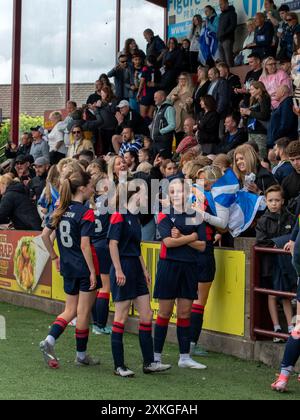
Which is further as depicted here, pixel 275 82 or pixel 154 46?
pixel 154 46

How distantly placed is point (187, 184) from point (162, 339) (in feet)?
4.91

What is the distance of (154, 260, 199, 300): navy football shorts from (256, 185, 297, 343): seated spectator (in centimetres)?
84

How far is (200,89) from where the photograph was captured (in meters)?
15.8

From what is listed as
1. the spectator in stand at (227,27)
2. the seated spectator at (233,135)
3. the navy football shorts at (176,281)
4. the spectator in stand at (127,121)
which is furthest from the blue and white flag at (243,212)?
the spectator in stand at (227,27)

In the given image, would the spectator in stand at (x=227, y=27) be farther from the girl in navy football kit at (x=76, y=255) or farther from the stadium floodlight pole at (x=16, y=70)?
the girl in navy football kit at (x=76, y=255)

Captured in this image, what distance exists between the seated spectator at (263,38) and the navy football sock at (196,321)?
742cm

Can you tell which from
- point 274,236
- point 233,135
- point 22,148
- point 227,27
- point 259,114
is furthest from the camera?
point 22,148

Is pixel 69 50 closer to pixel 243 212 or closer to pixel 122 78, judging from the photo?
pixel 122 78

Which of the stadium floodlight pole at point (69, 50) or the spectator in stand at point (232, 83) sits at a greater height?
the stadium floodlight pole at point (69, 50)

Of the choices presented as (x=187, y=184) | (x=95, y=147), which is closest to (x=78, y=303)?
(x=187, y=184)

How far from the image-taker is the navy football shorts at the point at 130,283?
329 inches

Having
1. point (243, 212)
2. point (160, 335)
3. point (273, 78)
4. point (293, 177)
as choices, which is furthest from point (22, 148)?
point (160, 335)

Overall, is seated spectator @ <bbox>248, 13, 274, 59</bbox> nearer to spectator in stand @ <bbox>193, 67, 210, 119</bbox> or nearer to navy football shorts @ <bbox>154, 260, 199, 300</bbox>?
spectator in stand @ <bbox>193, 67, 210, 119</bbox>

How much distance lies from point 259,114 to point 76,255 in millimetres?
5681
